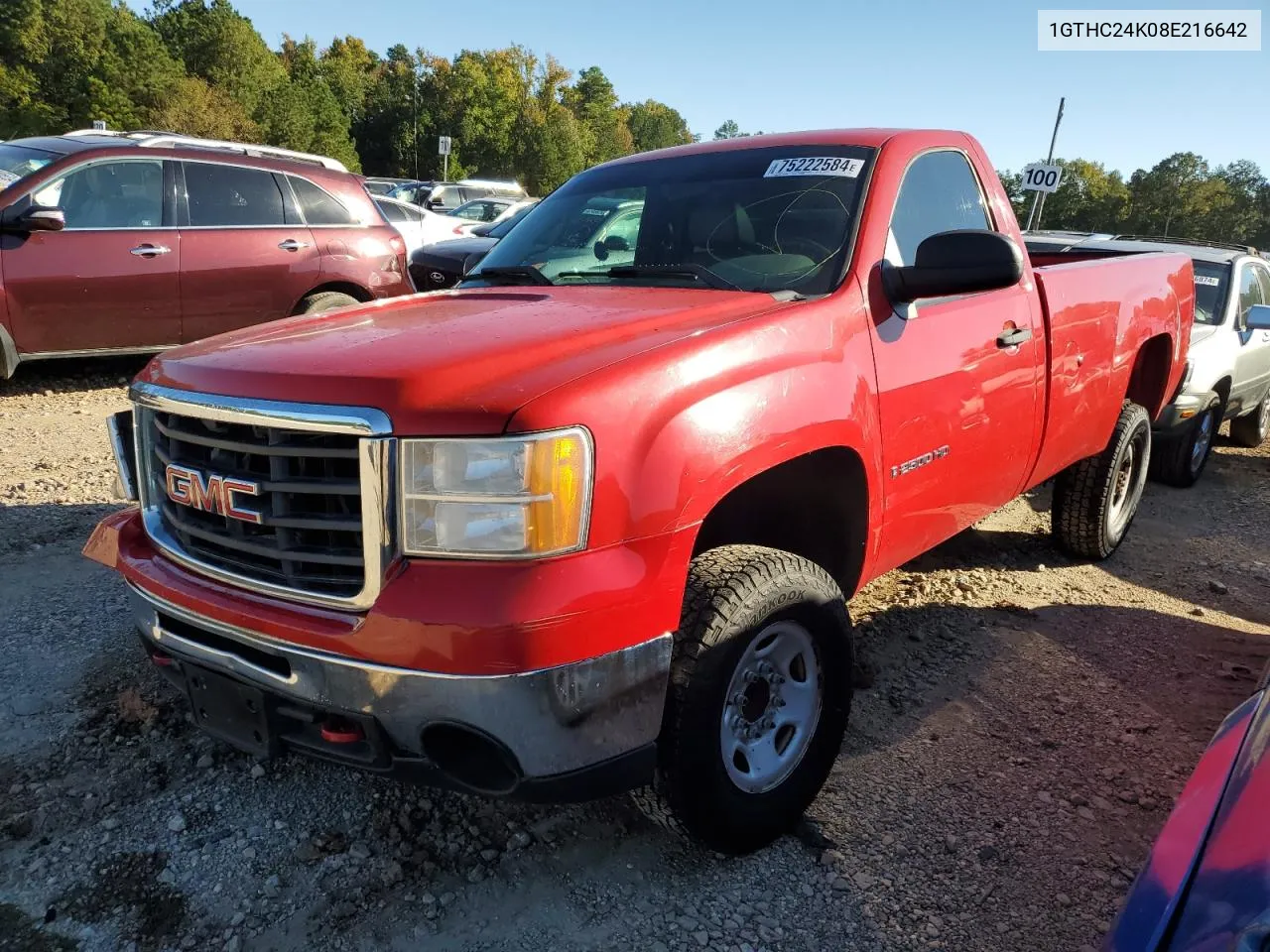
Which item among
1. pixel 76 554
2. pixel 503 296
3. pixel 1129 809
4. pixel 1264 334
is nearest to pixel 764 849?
pixel 1129 809

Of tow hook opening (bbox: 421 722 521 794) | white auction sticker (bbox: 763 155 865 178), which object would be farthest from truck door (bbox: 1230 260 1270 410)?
tow hook opening (bbox: 421 722 521 794)

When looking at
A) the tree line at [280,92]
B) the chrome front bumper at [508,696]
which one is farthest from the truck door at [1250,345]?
the tree line at [280,92]

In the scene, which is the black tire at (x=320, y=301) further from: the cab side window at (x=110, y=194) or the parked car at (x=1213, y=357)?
the parked car at (x=1213, y=357)

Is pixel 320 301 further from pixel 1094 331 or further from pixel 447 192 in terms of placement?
pixel 447 192

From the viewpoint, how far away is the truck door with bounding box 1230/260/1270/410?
23.3 ft

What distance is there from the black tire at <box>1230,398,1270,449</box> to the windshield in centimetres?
176

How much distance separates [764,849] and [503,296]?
1801mm

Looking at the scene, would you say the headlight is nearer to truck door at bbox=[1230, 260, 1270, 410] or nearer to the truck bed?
the truck bed

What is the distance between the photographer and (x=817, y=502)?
274cm

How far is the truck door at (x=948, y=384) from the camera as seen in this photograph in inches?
107

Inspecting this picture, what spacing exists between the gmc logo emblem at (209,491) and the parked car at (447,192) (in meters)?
18.9

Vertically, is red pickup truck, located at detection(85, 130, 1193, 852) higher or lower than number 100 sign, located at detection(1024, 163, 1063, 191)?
lower

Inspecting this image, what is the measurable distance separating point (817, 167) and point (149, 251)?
544 centimetres

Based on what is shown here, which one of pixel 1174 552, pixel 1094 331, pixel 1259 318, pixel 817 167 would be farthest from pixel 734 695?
pixel 1259 318
